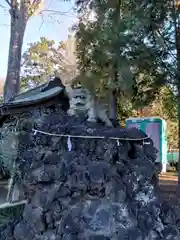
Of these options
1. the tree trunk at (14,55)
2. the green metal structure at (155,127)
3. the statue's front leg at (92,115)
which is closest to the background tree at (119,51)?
the statue's front leg at (92,115)

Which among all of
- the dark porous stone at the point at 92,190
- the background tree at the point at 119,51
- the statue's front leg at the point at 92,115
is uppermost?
the background tree at the point at 119,51

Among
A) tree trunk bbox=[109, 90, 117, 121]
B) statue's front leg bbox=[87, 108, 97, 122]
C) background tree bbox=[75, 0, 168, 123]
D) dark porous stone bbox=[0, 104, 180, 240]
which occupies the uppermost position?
background tree bbox=[75, 0, 168, 123]

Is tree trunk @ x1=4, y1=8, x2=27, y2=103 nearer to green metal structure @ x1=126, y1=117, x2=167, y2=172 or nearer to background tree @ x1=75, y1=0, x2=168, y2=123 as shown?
background tree @ x1=75, y1=0, x2=168, y2=123

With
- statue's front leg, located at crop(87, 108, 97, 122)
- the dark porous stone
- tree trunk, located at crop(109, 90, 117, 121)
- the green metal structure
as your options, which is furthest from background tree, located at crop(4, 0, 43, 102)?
the dark porous stone

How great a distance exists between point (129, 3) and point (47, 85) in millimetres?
2399

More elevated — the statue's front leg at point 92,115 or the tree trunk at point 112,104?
the tree trunk at point 112,104

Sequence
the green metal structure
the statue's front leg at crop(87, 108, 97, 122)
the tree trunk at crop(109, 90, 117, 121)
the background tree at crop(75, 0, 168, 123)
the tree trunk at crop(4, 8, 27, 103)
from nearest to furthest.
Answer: the statue's front leg at crop(87, 108, 97, 122), the background tree at crop(75, 0, 168, 123), the tree trunk at crop(109, 90, 117, 121), the tree trunk at crop(4, 8, 27, 103), the green metal structure

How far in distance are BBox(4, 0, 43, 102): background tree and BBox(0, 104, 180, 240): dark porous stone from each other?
574 centimetres

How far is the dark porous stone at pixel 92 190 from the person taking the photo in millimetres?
2832

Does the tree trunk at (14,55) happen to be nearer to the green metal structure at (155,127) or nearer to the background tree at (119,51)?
the background tree at (119,51)

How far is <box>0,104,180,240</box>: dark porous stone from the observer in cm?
283

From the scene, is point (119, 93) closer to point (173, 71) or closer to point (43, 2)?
point (173, 71)

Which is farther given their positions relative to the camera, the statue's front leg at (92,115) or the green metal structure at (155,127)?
the green metal structure at (155,127)

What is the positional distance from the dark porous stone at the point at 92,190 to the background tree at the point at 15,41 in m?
5.74
